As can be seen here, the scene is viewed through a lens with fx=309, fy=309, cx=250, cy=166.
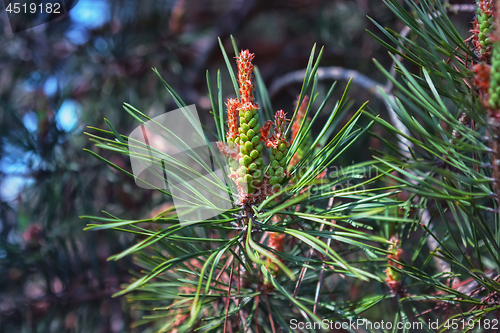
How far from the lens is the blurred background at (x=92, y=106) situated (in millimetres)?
731

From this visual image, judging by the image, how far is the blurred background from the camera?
0.73m

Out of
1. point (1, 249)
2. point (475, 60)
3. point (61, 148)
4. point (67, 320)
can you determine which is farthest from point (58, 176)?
point (475, 60)

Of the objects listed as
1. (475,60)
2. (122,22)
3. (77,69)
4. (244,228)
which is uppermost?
(122,22)

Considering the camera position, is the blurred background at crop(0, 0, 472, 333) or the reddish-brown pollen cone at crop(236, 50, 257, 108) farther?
the blurred background at crop(0, 0, 472, 333)

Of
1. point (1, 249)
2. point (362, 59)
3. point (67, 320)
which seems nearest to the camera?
point (1, 249)

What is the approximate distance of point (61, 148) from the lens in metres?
0.85

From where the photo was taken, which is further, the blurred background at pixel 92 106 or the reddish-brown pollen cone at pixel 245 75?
the blurred background at pixel 92 106

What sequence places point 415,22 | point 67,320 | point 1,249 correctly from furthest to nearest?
point 67,320
point 1,249
point 415,22

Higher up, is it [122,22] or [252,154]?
[122,22]

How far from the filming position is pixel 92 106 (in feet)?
3.52

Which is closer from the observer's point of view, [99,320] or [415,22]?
[415,22]

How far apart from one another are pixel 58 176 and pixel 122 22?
0.59 metres

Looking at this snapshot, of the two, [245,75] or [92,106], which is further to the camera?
[92,106]

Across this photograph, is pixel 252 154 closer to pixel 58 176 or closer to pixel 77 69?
pixel 58 176
